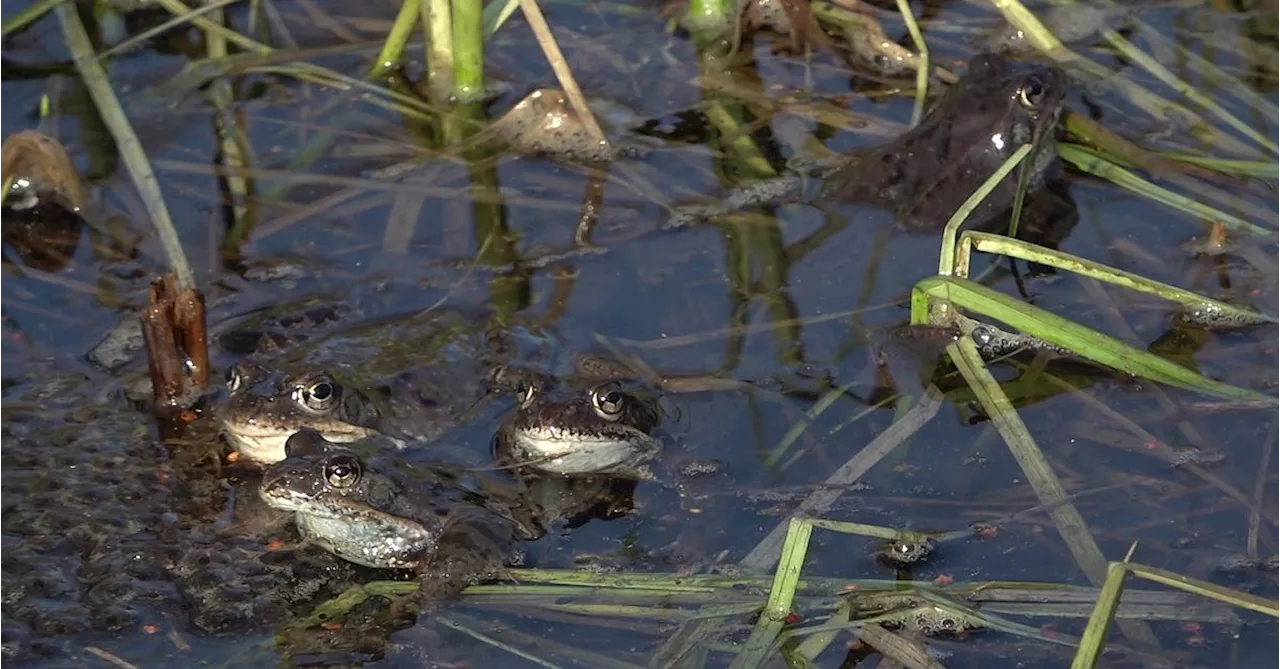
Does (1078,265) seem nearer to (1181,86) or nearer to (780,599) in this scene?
(780,599)

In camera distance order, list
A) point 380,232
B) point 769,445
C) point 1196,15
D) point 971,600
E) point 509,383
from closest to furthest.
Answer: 1. point 971,600
2. point 769,445
3. point 509,383
4. point 380,232
5. point 1196,15

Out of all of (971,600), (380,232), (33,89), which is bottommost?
(971,600)

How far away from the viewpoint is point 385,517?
15.1ft

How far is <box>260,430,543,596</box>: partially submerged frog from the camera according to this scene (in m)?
4.50

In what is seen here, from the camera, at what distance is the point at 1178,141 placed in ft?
21.0

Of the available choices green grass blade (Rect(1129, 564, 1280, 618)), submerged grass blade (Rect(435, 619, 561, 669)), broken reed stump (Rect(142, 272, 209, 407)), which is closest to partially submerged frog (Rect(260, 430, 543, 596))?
submerged grass blade (Rect(435, 619, 561, 669))

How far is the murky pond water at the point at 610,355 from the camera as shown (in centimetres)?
432

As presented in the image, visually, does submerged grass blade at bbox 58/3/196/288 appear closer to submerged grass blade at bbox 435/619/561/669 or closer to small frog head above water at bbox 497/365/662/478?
small frog head above water at bbox 497/365/662/478

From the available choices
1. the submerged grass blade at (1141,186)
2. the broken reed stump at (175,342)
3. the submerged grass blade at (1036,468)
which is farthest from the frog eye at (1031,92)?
the broken reed stump at (175,342)

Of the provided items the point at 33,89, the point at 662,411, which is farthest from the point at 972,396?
the point at 33,89

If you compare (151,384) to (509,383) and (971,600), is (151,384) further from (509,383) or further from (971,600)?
(971,600)

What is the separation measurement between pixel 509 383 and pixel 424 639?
126 centimetres

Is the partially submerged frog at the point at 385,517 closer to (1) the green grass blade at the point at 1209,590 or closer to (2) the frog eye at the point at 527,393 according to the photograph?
(2) the frog eye at the point at 527,393

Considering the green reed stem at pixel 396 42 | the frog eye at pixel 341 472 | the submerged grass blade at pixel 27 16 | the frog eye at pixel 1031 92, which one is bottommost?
the frog eye at pixel 341 472
